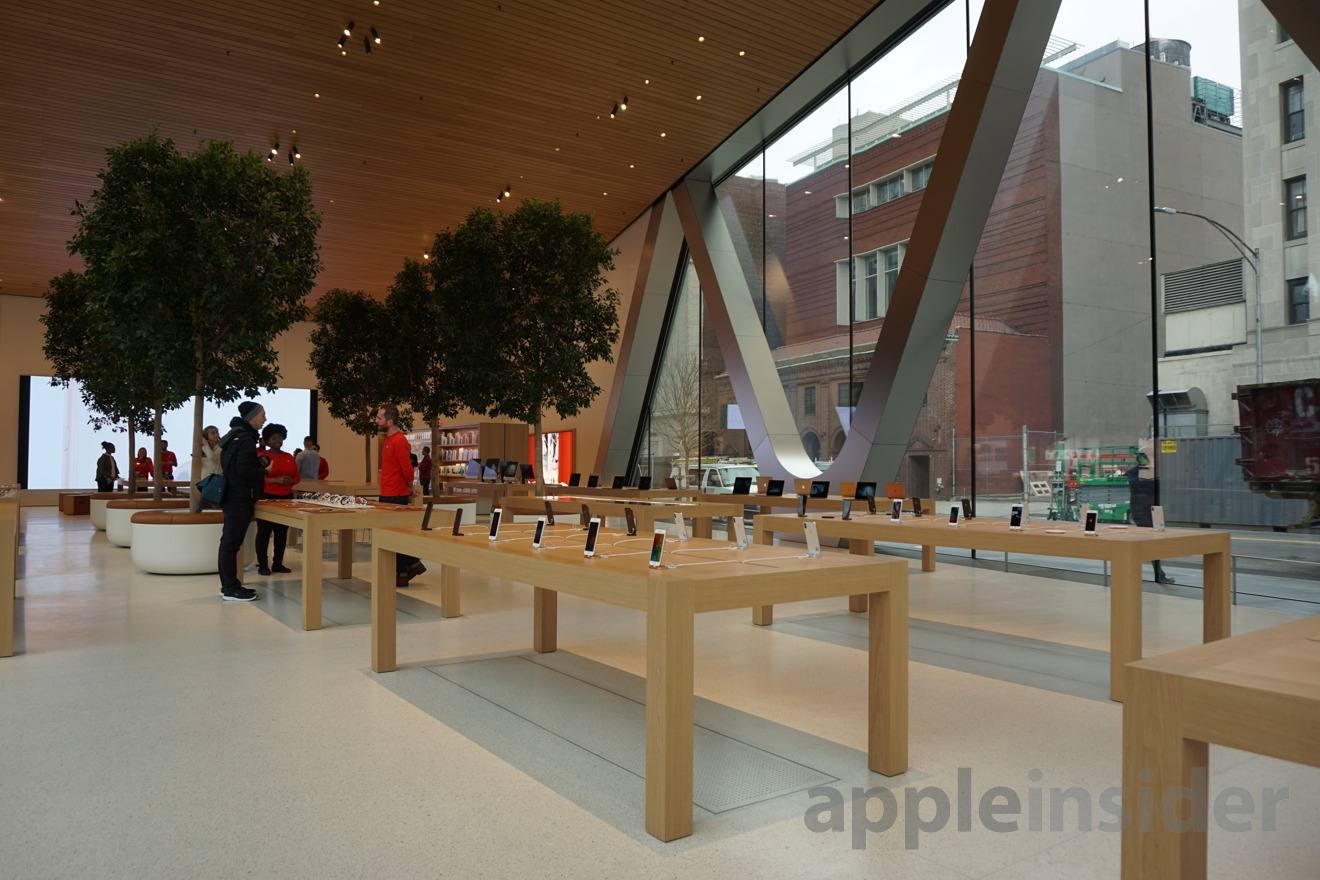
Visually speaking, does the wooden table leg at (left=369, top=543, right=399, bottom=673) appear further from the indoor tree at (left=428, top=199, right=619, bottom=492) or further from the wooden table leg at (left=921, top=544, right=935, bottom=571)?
the wooden table leg at (left=921, top=544, right=935, bottom=571)

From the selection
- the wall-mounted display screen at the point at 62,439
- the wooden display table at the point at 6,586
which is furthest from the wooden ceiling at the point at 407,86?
the wall-mounted display screen at the point at 62,439

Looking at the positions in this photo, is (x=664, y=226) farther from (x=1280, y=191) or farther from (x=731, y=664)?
(x=731, y=664)

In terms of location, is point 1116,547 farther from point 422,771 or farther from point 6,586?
point 6,586

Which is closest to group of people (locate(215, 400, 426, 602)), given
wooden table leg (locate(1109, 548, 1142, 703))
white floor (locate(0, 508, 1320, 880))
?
white floor (locate(0, 508, 1320, 880))

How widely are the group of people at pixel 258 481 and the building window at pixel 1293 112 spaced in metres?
7.43

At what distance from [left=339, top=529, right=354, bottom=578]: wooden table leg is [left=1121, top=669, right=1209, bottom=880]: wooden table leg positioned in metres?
7.08

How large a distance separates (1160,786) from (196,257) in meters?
7.78

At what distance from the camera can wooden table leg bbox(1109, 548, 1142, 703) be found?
3707 millimetres

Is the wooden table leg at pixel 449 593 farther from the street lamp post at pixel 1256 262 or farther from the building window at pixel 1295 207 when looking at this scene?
the building window at pixel 1295 207

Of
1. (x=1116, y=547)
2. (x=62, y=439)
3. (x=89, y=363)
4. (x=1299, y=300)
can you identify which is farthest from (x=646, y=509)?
(x=62, y=439)

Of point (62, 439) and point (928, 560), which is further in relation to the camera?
point (62, 439)

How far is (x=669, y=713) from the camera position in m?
2.33

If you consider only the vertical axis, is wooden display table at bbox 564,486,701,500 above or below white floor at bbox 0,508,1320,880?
above

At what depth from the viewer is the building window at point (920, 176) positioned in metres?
9.68
